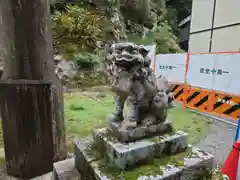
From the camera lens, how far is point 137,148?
1.16 meters

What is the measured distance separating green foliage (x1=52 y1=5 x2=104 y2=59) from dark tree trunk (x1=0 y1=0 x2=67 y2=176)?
420 cm

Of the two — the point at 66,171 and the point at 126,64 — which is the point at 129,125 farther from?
the point at 66,171

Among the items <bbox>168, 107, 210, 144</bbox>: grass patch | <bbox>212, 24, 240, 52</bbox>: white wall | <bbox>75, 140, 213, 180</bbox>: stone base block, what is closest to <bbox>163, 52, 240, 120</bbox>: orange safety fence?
<bbox>168, 107, 210, 144</bbox>: grass patch

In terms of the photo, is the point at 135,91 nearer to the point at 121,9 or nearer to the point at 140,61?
the point at 140,61

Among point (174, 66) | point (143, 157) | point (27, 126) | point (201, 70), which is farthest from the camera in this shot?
point (174, 66)

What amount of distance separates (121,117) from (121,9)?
8622 mm

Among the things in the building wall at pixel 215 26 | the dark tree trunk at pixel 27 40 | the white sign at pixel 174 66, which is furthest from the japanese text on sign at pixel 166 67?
the dark tree trunk at pixel 27 40

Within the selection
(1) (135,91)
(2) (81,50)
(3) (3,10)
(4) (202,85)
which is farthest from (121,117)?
(2) (81,50)

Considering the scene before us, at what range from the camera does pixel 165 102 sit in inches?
51.4

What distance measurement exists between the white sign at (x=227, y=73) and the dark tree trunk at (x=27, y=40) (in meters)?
3.03

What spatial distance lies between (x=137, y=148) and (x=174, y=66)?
4.00m

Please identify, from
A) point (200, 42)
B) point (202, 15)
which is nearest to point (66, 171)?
point (200, 42)

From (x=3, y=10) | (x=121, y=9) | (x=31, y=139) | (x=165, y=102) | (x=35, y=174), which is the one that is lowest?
(x=35, y=174)

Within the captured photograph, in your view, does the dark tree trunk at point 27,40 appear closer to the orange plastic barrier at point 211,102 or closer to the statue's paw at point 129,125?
the statue's paw at point 129,125
